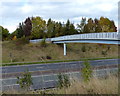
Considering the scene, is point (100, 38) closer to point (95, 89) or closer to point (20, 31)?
point (95, 89)

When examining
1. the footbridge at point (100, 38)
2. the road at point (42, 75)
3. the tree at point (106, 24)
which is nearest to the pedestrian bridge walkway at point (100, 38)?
the footbridge at point (100, 38)

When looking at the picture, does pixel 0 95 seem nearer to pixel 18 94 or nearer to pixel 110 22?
pixel 18 94

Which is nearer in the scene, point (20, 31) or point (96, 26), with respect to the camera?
point (20, 31)

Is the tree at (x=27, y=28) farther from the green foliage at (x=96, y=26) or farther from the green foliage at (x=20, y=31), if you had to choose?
the green foliage at (x=96, y=26)

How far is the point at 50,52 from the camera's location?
3553cm

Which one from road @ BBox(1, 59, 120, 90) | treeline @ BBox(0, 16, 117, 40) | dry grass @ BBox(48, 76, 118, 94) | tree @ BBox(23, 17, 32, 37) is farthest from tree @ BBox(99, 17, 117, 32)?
dry grass @ BBox(48, 76, 118, 94)

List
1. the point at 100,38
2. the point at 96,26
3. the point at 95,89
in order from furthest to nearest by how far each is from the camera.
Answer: the point at 96,26
the point at 100,38
the point at 95,89

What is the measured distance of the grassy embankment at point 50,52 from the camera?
105 ft

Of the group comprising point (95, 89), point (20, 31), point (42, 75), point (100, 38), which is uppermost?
point (20, 31)

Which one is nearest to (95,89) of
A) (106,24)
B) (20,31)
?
(20,31)

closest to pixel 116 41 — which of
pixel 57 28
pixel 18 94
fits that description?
pixel 18 94

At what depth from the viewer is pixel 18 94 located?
424 cm

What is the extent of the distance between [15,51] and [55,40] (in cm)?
860

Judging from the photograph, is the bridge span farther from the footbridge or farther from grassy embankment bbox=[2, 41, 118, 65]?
grassy embankment bbox=[2, 41, 118, 65]
